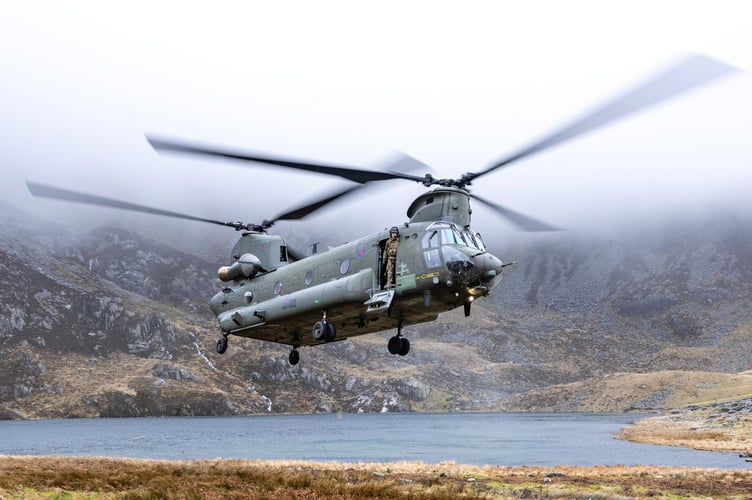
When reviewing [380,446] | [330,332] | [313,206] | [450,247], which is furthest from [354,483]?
[380,446]

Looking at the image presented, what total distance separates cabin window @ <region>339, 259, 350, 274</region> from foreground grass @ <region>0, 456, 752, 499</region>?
804 centimetres

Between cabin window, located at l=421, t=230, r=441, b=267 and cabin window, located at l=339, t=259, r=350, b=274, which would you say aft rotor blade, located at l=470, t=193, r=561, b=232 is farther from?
cabin window, located at l=339, t=259, r=350, b=274

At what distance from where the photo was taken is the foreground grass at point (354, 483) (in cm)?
2256

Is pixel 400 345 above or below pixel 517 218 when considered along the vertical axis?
below

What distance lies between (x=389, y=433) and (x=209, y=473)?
10092 centimetres

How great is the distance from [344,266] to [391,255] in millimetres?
2341

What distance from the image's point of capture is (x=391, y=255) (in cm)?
2384

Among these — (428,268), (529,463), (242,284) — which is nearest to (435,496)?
(428,268)

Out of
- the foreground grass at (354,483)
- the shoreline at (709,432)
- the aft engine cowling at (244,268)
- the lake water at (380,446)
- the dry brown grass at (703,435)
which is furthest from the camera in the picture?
the shoreline at (709,432)

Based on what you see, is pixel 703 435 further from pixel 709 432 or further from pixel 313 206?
pixel 313 206

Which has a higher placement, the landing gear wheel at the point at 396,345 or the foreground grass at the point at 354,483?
the landing gear wheel at the point at 396,345

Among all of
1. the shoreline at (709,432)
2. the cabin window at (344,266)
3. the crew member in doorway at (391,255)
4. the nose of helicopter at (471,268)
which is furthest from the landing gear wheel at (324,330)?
the shoreline at (709,432)

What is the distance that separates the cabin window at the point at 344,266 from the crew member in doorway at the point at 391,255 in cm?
170

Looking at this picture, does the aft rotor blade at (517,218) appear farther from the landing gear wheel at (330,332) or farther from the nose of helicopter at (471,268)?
the landing gear wheel at (330,332)
